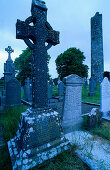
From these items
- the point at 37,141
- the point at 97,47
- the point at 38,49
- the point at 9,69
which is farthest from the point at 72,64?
the point at 37,141

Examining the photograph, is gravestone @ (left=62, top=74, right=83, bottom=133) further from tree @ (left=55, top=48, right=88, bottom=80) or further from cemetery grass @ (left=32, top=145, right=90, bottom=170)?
tree @ (left=55, top=48, right=88, bottom=80)

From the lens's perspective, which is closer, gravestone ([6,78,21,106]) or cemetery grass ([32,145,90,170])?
cemetery grass ([32,145,90,170])

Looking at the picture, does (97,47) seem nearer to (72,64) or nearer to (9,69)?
(72,64)

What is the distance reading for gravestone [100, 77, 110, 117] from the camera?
448 centimetres

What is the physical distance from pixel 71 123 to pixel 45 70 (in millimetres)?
2513

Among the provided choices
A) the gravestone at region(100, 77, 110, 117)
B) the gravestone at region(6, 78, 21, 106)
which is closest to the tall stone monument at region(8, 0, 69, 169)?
the gravestone at region(100, 77, 110, 117)

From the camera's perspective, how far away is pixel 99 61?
68.1 ft

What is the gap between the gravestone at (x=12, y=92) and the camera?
5.71 metres

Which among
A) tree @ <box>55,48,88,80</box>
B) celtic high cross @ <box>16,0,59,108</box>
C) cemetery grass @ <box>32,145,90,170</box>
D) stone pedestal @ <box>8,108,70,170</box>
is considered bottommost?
A: cemetery grass @ <box>32,145,90,170</box>

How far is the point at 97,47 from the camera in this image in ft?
68.0

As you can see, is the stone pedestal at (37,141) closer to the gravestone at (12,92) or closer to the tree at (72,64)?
the gravestone at (12,92)

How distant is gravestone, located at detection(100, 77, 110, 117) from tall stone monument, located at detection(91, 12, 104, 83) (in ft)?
57.2

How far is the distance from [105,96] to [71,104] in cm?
216

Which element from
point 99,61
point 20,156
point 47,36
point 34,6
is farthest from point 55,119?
point 99,61
